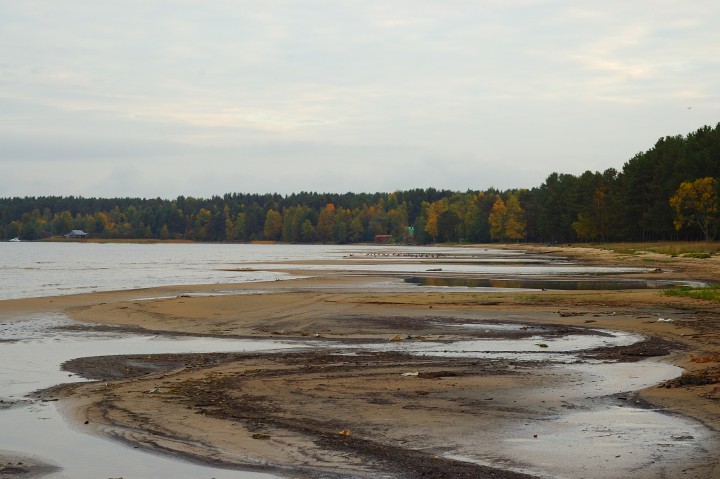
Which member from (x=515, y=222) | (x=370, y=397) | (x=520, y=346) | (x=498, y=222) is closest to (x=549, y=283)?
(x=520, y=346)

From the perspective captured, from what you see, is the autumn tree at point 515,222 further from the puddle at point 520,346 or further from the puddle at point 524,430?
the puddle at point 524,430

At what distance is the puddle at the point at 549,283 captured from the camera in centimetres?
3875

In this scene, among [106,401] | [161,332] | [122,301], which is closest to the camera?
[106,401]

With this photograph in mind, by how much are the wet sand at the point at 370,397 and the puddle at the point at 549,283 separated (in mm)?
12766

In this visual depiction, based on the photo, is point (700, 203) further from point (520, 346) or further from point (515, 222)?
point (515, 222)

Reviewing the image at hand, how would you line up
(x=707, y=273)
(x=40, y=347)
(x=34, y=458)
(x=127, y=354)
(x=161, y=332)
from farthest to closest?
(x=707, y=273) < (x=161, y=332) < (x=40, y=347) < (x=127, y=354) < (x=34, y=458)

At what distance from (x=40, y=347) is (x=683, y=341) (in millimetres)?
15195

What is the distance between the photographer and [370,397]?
512 inches

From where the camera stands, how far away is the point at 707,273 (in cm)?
4753

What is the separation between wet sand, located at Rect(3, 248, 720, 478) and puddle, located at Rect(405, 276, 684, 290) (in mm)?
12766

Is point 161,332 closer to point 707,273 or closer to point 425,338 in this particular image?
point 425,338

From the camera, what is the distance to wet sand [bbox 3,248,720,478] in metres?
9.60

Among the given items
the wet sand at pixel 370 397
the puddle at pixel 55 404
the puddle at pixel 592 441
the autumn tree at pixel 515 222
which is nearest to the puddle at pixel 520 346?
the wet sand at pixel 370 397

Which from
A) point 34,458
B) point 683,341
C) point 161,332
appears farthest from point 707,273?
point 34,458
